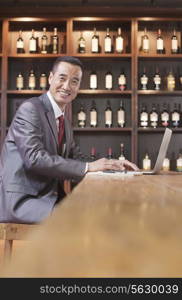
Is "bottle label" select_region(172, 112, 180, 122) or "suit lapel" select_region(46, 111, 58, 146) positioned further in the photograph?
"bottle label" select_region(172, 112, 180, 122)

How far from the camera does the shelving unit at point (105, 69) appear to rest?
13.5 feet

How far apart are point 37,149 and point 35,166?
0.08m

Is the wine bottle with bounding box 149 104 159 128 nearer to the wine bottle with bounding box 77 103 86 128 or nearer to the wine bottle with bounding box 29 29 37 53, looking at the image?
the wine bottle with bounding box 77 103 86 128

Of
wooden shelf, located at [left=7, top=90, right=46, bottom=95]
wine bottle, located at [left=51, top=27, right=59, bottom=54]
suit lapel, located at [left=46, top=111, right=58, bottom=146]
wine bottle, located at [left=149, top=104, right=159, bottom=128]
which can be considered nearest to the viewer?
suit lapel, located at [left=46, top=111, right=58, bottom=146]

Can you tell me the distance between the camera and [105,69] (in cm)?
441

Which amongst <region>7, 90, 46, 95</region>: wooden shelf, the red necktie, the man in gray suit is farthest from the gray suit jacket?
<region>7, 90, 46, 95</region>: wooden shelf

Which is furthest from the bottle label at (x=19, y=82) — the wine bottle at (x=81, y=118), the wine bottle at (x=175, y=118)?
the wine bottle at (x=175, y=118)

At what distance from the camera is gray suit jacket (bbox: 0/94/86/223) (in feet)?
6.18

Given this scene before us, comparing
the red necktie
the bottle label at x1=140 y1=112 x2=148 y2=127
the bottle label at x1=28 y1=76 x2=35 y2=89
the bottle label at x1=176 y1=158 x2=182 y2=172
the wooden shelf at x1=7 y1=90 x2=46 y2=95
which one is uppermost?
the bottle label at x1=28 y1=76 x2=35 y2=89

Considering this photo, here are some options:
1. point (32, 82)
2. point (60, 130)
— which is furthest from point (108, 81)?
point (60, 130)

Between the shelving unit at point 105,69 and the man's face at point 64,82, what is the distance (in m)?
1.60

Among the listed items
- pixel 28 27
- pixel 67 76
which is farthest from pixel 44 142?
pixel 28 27

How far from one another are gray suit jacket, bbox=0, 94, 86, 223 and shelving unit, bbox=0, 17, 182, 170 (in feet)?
6.56

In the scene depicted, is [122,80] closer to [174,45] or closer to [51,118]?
[174,45]
